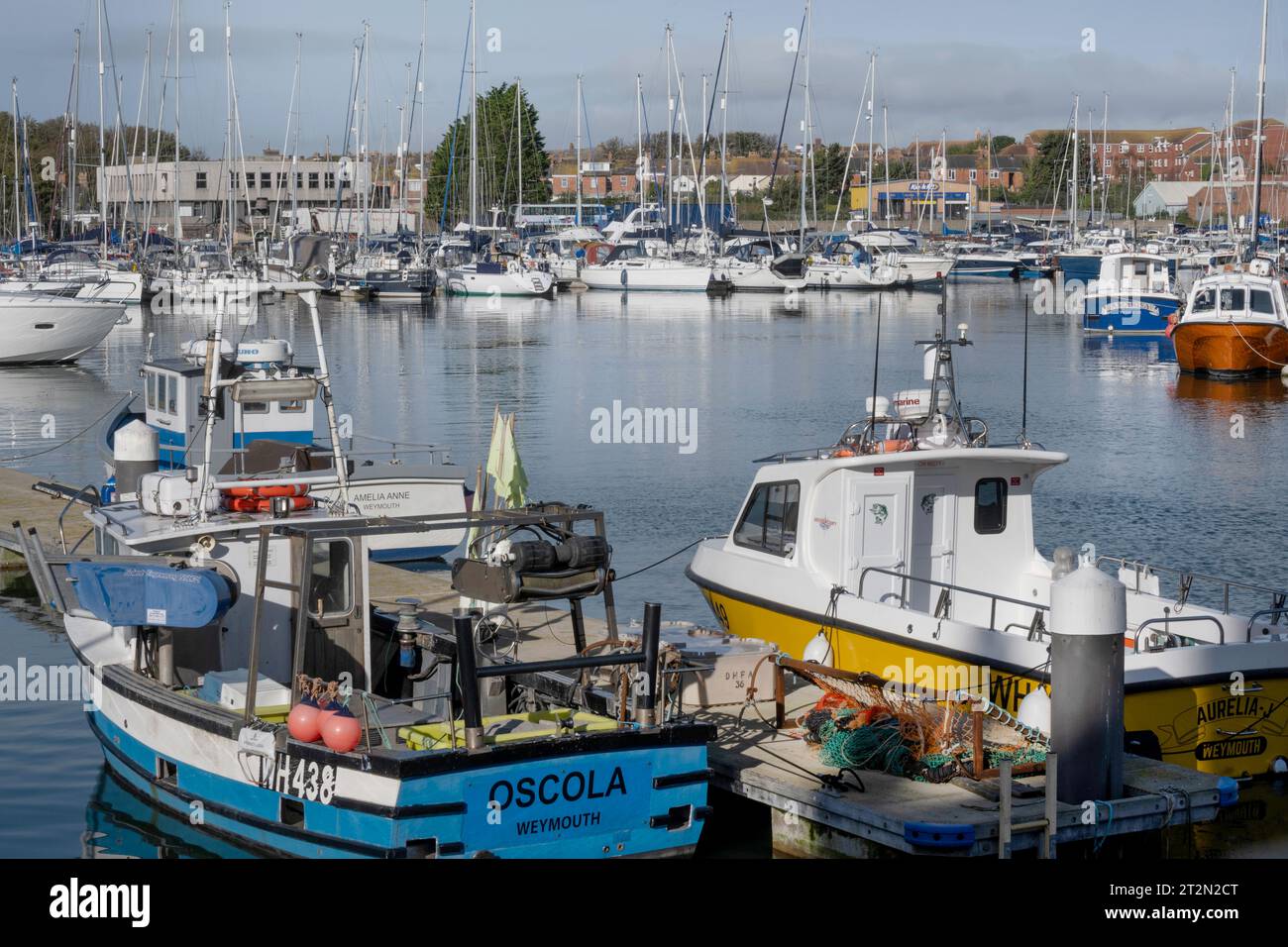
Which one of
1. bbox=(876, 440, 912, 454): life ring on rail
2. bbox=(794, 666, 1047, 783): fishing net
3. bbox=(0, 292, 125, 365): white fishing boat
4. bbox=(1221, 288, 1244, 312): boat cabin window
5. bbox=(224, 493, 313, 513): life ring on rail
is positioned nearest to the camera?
bbox=(794, 666, 1047, 783): fishing net

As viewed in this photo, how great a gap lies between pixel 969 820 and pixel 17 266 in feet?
231

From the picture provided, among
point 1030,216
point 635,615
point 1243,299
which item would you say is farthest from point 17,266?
point 1030,216

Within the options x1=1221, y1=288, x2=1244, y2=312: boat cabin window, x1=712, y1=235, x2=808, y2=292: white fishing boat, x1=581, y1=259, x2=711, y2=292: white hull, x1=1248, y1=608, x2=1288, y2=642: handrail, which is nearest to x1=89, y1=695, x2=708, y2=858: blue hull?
x1=1248, y1=608, x2=1288, y2=642: handrail

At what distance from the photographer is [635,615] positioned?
2116 cm

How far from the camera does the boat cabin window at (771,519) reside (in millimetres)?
16719

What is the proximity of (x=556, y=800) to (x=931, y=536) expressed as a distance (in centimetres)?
668

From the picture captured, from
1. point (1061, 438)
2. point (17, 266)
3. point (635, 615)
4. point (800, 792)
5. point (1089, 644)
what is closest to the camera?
point (1089, 644)

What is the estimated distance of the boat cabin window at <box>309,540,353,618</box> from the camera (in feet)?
42.5

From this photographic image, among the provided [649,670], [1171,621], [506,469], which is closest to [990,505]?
[1171,621]

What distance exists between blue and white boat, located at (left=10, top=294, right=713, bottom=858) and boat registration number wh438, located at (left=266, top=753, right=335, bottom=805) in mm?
15

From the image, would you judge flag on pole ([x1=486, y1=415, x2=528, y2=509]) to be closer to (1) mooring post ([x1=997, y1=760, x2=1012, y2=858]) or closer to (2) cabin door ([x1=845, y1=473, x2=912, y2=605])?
(2) cabin door ([x1=845, y1=473, x2=912, y2=605])

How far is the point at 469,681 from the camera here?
10.5 m

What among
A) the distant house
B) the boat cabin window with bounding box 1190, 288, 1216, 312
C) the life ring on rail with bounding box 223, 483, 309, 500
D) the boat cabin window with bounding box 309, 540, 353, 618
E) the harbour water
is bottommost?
the harbour water
